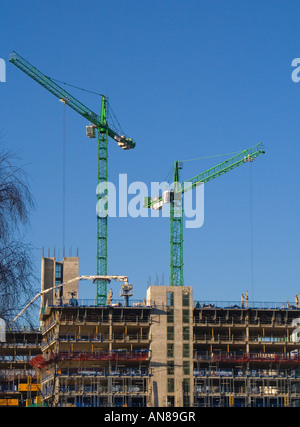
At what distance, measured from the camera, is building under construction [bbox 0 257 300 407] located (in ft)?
537

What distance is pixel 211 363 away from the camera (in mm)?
175250

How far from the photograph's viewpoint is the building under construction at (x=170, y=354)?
537 ft

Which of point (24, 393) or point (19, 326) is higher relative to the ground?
point (19, 326)

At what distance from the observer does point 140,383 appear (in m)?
166

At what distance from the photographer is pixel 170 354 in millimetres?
169000

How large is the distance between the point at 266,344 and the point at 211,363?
40.3 ft

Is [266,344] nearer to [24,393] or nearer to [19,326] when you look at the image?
[24,393]

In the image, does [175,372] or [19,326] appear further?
[175,372]

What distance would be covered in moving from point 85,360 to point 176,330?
1982 centimetres
